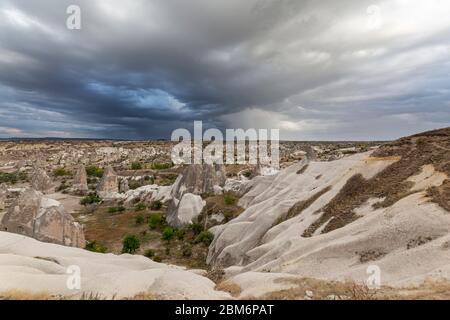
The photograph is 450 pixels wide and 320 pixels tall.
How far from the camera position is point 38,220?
27.8 meters

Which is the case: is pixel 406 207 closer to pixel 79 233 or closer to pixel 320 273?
pixel 320 273

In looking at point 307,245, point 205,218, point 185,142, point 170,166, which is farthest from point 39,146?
point 307,245

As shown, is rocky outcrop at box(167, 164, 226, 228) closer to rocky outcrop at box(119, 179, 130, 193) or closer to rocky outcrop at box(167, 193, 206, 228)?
rocky outcrop at box(167, 193, 206, 228)

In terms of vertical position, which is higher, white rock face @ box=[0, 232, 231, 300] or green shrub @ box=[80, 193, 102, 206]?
white rock face @ box=[0, 232, 231, 300]

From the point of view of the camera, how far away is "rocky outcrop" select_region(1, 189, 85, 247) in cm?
2755

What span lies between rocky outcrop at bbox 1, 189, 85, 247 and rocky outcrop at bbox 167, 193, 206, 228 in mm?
15637

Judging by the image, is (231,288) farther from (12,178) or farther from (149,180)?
(12,178)

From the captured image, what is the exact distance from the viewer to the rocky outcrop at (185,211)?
42.9 meters

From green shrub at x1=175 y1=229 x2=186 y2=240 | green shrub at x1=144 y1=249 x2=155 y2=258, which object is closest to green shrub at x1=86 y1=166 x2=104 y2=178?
green shrub at x1=175 y1=229 x2=186 y2=240

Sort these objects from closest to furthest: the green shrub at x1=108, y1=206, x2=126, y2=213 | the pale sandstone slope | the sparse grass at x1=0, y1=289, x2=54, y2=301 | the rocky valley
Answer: the sparse grass at x1=0, y1=289, x2=54, y2=301 < the rocky valley < the pale sandstone slope < the green shrub at x1=108, y1=206, x2=126, y2=213

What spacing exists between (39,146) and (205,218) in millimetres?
186911

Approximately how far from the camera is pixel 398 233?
14000mm

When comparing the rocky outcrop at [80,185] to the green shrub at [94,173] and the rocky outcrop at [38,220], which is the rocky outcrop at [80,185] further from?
the rocky outcrop at [38,220]

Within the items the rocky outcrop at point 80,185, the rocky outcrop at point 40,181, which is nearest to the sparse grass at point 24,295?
the rocky outcrop at point 80,185
